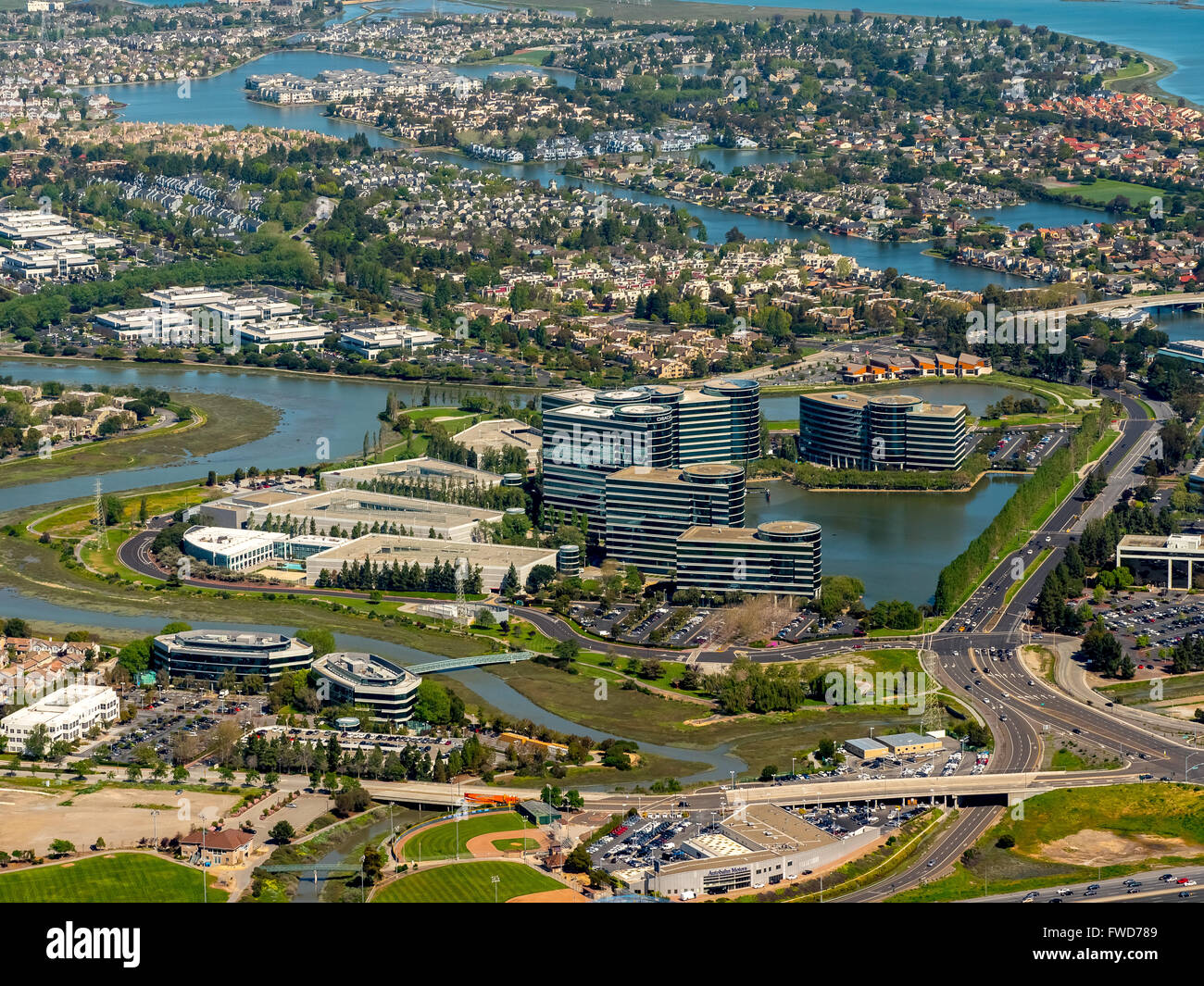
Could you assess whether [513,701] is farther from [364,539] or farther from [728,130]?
[728,130]

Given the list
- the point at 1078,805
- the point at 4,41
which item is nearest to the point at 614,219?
the point at 1078,805

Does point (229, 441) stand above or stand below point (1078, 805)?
above

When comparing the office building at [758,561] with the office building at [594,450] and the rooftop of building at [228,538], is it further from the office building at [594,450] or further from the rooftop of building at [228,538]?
the rooftop of building at [228,538]

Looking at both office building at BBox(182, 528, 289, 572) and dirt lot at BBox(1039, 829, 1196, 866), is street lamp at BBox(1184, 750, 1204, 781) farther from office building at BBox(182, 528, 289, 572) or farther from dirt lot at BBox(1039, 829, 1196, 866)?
office building at BBox(182, 528, 289, 572)

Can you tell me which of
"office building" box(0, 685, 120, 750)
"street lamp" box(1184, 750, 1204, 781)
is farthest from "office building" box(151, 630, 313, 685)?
"street lamp" box(1184, 750, 1204, 781)

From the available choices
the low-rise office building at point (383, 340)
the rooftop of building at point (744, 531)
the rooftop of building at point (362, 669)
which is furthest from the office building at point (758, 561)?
the low-rise office building at point (383, 340)
